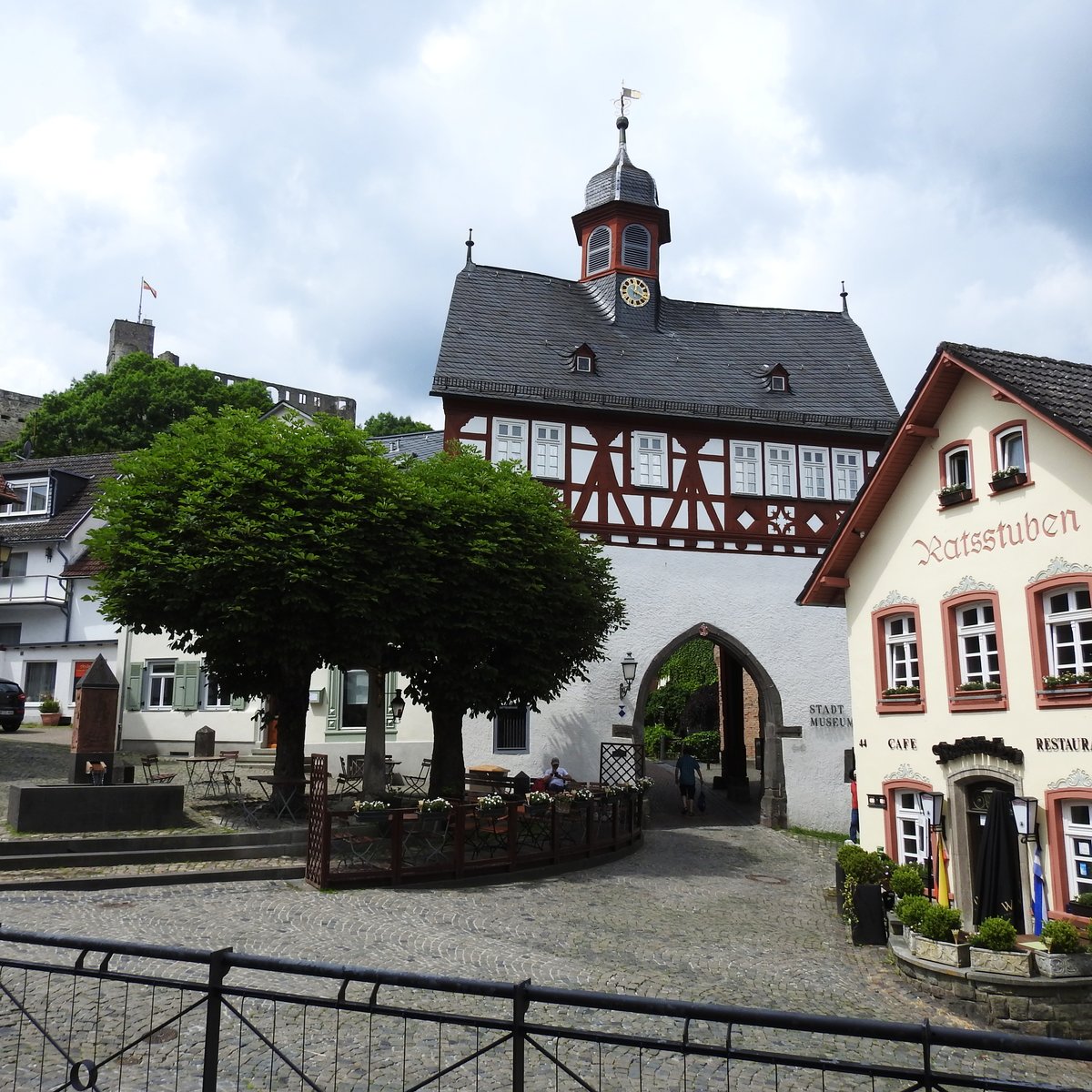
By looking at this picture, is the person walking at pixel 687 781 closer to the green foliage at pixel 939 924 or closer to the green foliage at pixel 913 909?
the green foliage at pixel 913 909

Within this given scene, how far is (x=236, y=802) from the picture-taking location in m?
18.9

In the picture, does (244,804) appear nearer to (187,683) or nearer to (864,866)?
(864,866)

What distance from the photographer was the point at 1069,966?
10.2 meters

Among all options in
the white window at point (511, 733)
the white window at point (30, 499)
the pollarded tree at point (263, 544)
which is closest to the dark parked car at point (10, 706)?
the white window at point (30, 499)

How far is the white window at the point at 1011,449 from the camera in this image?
13.5m

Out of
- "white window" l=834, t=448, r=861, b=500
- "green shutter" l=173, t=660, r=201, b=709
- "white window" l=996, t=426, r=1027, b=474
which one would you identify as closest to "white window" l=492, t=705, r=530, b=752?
"green shutter" l=173, t=660, r=201, b=709

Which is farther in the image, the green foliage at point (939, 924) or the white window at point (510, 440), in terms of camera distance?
the white window at point (510, 440)

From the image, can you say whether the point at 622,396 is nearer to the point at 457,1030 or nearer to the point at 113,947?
the point at 457,1030

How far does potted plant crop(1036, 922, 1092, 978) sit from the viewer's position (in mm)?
10195

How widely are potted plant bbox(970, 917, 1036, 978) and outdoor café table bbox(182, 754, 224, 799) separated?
521 inches

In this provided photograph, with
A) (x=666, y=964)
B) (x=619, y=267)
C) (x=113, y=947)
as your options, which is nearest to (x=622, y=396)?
(x=619, y=267)

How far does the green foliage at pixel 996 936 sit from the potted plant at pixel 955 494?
5801 mm

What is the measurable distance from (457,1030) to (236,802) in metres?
11.9

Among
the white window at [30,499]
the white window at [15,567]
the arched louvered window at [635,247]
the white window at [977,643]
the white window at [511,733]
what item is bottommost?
the white window at [511,733]
